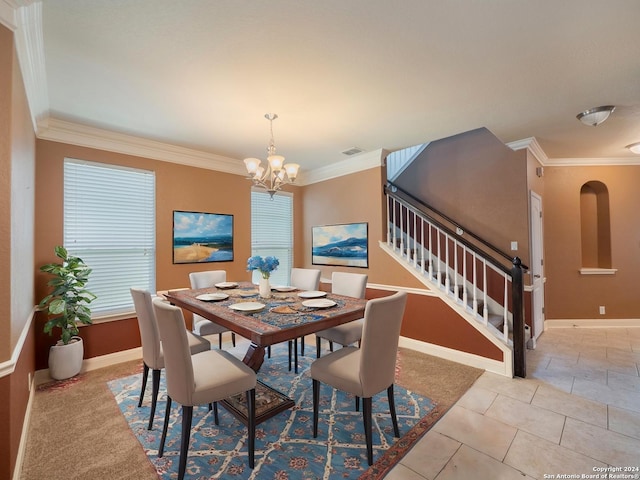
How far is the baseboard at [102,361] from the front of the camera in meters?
2.84

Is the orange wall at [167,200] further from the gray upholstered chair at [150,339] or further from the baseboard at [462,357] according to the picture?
the baseboard at [462,357]

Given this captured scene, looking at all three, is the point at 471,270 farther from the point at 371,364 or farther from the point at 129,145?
the point at 129,145

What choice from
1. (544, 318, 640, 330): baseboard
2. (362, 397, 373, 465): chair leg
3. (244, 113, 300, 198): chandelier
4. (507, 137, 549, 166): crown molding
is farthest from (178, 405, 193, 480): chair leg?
(544, 318, 640, 330): baseboard

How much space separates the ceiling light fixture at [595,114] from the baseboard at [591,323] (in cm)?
317

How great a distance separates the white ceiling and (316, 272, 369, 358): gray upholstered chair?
173 cm

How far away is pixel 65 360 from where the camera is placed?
282cm

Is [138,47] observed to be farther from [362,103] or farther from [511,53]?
[511,53]

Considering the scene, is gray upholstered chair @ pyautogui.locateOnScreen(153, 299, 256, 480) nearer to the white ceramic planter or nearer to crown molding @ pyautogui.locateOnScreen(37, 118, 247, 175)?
the white ceramic planter

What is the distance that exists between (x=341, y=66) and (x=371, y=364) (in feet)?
6.89

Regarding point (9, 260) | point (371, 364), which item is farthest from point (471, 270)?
point (9, 260)

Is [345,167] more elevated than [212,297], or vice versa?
[345,167]

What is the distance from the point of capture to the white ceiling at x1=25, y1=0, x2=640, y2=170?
1.64 m

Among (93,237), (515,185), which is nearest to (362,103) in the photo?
(515,185)

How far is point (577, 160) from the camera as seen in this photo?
15.1 feet
